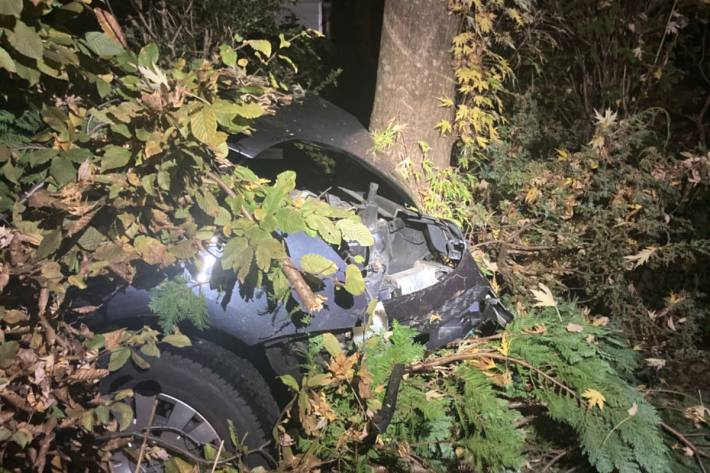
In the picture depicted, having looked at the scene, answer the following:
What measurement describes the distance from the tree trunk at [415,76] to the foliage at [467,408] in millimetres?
2160

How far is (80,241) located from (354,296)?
111 centimetres

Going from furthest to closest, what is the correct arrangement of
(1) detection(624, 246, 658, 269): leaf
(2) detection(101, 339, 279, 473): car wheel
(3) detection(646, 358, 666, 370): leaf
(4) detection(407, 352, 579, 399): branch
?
(1) detection(624, 246, 658, 269): leaf → (3) detection(646, 358, 666, 370): leaf → (4) detection(407, 352, 579, 399): branch → (2) detection(101, 339, 279, 473): car wheel

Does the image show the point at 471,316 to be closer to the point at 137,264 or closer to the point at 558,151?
the point at 137,264

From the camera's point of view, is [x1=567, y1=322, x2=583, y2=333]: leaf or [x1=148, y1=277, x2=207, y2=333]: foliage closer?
[x1=148, y1=277, x2=207, y2=333]: foliage

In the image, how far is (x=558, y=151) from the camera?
14.4 ft

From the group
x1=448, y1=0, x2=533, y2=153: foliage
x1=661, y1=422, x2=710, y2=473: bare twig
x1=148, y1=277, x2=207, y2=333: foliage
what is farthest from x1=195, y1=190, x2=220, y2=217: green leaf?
x1=448, y1=0, x2=533, y2=153: foliage

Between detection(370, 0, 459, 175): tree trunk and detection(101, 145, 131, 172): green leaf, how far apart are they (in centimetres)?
260

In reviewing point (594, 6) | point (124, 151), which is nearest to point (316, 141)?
point (124, 151)

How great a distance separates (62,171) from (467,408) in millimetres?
1934

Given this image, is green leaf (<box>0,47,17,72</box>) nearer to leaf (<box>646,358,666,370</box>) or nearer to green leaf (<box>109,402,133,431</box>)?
green leaf (<box>109,402,133,431</box>)

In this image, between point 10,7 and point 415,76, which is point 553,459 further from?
point 415,76

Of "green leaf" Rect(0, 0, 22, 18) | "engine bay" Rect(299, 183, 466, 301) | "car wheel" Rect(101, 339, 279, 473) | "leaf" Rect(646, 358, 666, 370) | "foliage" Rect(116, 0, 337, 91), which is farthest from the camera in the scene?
"foliage" Rect(116, 0, 337, 91)

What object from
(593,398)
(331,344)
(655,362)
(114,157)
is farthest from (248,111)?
(655,362)

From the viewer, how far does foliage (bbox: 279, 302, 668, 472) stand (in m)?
2.21
